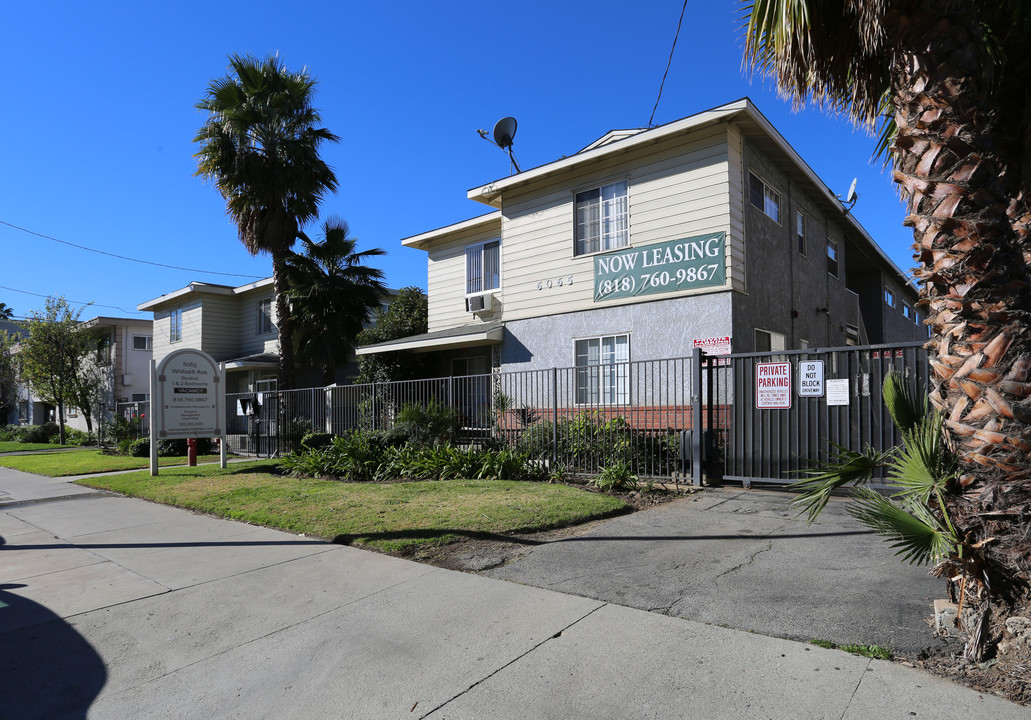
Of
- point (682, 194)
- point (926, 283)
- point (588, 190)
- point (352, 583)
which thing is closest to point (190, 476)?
point (352, 583)

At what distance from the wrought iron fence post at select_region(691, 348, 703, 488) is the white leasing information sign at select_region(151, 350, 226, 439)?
1103 cm

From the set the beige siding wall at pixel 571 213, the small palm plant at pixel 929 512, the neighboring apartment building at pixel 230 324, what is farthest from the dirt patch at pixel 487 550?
the neighboring apartment building at pixel 230 324

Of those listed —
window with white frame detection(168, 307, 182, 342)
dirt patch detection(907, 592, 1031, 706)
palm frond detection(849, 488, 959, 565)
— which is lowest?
dirt patch detection(907, 592, 1031, 706)

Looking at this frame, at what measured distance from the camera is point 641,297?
1341 centimetres

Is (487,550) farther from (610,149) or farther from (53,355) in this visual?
(53,355)

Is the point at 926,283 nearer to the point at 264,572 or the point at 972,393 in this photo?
the point at 972,393

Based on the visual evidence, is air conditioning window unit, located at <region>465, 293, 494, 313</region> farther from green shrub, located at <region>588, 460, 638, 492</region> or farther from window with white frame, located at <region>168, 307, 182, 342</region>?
window with white frame, located at <region>168, 307, 182, 342</region>

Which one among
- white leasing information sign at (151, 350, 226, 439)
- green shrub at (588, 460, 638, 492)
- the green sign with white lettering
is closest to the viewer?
green shrub at (588, 460, 638, 492)

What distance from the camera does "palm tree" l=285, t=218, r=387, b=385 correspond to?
20.4m

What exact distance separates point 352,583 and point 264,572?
105 cm

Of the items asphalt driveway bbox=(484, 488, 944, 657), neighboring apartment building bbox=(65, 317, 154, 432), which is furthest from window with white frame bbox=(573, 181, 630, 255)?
neighboring apartment building bbox=(65, 317, 154, 432)

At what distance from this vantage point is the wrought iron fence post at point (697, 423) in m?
9.79

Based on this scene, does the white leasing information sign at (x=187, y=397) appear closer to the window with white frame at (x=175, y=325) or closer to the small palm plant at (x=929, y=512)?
the small palm plant at (x=929, y=512)

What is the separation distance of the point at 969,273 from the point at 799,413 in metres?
5.89
